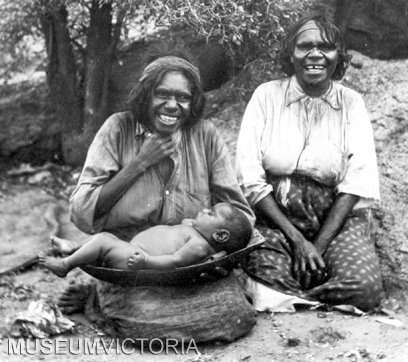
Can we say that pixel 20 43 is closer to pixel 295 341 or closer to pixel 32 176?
pixel 32 176

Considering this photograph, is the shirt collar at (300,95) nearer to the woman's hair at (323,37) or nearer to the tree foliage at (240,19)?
the woman's hair at (323,37)

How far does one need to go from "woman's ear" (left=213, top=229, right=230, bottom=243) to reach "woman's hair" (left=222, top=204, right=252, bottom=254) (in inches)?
0.8

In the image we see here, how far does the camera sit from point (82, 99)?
269 inches

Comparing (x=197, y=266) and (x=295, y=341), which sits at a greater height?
(x=197, y=266)

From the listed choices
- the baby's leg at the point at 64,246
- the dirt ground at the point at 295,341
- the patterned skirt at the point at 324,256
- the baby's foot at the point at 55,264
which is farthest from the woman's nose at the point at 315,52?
the baby's foot at the point at 55,264

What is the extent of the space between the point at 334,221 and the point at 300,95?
0.90 metres

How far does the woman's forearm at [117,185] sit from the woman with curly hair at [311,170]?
2.92 feet

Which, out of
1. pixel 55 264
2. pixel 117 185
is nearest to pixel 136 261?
pixel 55 264

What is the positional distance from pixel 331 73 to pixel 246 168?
0.86 meters

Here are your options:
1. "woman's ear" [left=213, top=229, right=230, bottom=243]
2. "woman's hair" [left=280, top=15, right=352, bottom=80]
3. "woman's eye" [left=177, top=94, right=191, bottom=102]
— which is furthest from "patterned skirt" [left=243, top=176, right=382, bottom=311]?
"woman's eye" [left=177, top=94, right=191, bottom=102]

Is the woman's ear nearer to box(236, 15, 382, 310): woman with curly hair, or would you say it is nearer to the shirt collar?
box(236, 15, 382, 310): woman with curly hair

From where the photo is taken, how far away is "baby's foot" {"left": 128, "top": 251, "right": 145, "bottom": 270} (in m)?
4.12

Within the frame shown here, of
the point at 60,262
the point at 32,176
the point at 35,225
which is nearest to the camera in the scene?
the point at 60,262

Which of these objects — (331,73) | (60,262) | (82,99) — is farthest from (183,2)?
(60,262)
